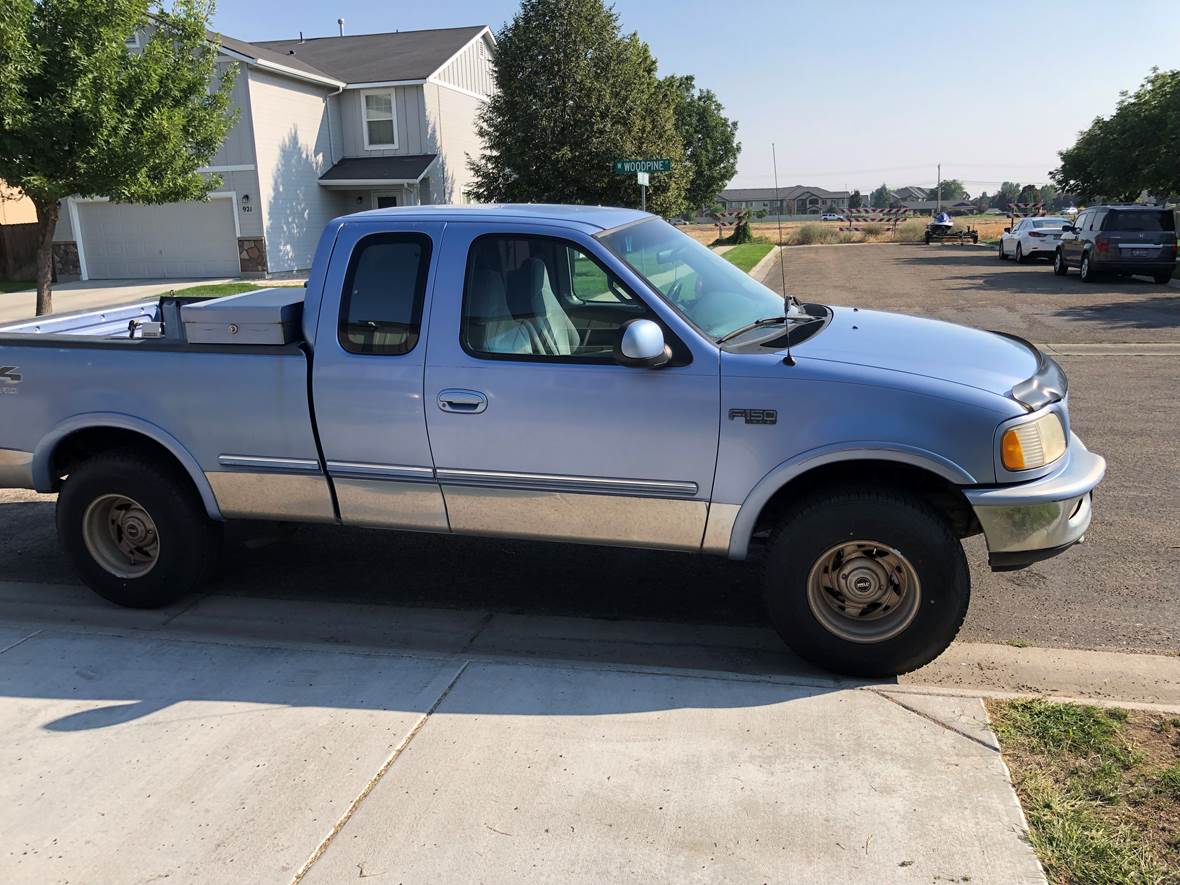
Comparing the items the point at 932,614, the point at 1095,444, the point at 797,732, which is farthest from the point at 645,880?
the point at 1095,444

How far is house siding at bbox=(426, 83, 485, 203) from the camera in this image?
30.6 m

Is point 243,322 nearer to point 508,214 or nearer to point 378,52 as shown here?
point 508,214

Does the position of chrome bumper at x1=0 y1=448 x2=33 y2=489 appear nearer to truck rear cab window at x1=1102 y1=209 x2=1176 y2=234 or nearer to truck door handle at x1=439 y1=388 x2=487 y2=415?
truck door handle at x1=439 y1=388 x2=487 y2=415

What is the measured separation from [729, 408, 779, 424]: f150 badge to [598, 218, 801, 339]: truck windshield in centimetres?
40

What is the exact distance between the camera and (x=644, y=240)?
473 centimetres

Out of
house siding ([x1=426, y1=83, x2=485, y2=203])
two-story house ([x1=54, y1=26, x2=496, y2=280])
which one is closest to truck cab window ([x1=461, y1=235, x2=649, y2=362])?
two-story house ([x1=54, y1=26, x2=496, y2=280])

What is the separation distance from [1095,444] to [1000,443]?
4.53 meters

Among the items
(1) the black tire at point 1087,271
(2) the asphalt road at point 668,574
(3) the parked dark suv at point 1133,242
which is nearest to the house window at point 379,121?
(1) the black tire at point 1087,271

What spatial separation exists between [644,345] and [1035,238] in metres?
28.0

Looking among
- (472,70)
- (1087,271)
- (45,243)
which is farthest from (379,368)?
(472,70)

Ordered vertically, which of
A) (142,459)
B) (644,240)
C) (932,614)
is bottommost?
(932,614)

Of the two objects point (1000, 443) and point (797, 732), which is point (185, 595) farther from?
point (1000, 443)

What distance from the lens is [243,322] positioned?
15.1 ft

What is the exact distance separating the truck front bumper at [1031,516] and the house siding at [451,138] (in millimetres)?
28052
